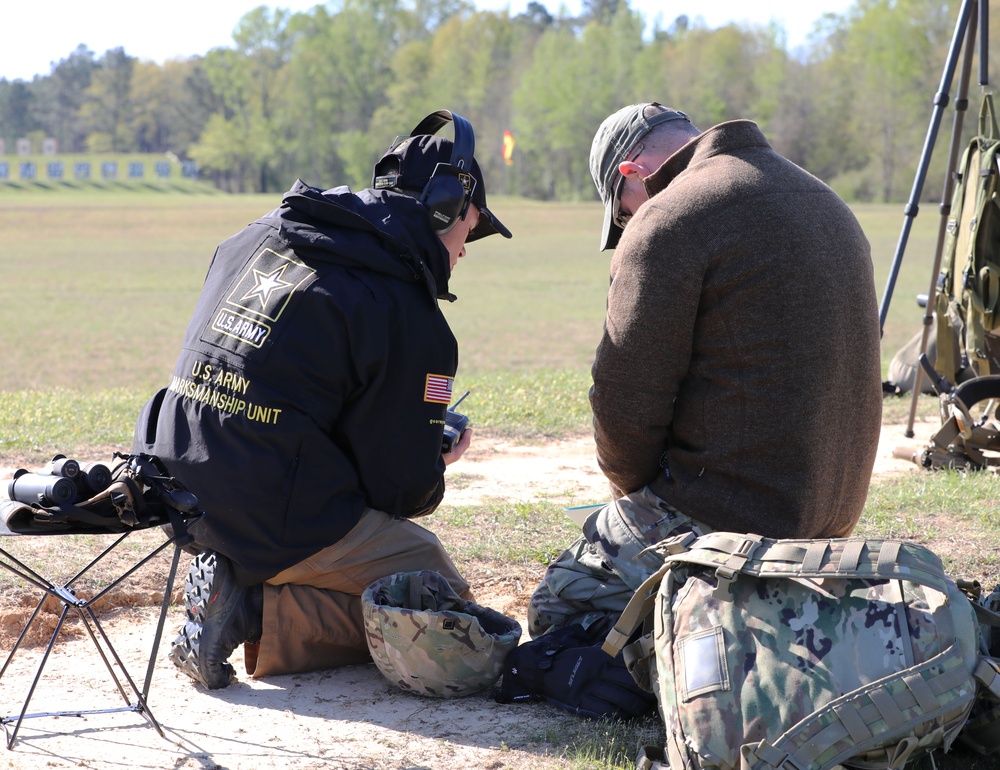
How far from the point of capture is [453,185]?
389 centimetres

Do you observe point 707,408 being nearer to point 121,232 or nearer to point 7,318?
point 7,318

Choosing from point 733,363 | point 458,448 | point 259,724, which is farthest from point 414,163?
point 259,724

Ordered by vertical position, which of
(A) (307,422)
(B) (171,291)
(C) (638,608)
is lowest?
(B) (171,291)

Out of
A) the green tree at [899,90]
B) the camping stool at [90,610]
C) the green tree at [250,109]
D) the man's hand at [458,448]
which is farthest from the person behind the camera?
the green tree at [250,109]

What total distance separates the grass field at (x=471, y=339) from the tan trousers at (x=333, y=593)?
1.03m

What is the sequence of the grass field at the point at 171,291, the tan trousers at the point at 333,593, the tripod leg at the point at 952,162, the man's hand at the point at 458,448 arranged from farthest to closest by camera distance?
the grass field at the point at 171,291, the tripod leg at the point at 952,162, the man's hand at the point at 458,448, the tan trousers at the point at 333,593

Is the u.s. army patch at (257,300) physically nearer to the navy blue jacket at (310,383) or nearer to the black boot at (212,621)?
the navy blue jacket at (310,383)

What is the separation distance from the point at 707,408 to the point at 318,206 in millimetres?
1372

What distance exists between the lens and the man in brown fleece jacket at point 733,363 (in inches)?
130

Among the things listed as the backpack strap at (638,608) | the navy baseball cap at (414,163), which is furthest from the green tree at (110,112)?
the backpack strap at (638,608)

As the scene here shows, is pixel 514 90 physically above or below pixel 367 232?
above

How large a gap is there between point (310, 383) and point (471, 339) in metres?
14.7

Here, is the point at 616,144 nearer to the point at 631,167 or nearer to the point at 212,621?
the point at 631,167

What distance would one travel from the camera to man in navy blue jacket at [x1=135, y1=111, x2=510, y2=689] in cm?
345
